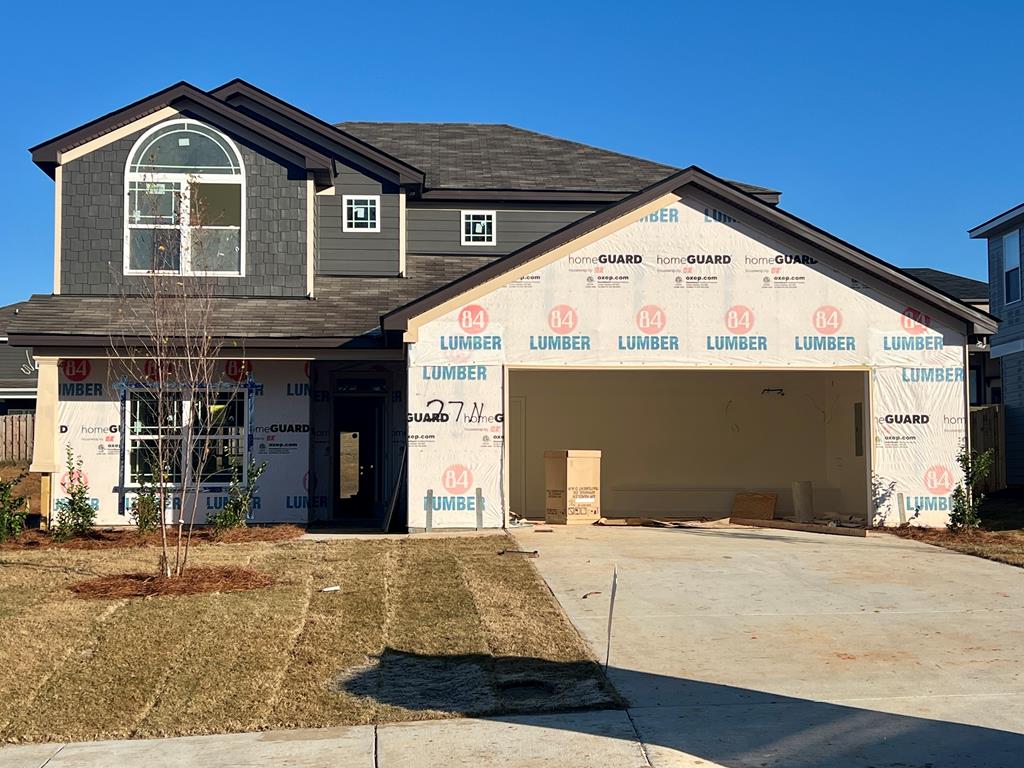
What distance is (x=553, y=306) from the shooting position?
1653 cm

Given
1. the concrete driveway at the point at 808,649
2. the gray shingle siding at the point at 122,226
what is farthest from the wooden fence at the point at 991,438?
the gray shingle siding at the point at 122,226

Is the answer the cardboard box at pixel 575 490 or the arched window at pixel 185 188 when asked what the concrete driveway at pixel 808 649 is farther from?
the arched window at pixel 185 188

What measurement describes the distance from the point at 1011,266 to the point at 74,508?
2185 cm

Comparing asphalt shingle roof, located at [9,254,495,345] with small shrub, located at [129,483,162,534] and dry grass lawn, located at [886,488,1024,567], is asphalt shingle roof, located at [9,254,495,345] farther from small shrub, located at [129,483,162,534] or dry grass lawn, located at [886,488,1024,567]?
dry grass lawn, located at [886,488,1024,567]

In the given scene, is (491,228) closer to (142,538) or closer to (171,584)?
(142,538)

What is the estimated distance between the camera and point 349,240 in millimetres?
19703

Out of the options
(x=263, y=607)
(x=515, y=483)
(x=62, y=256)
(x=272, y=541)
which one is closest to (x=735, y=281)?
(x=515, y=483)

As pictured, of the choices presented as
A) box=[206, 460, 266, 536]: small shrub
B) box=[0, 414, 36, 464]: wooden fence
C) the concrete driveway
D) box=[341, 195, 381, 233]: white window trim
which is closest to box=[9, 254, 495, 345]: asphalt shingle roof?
box=[341, 195, 381, 233]: white window trim

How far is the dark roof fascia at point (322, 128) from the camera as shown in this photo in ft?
64.2

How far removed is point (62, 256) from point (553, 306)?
27.5 feet

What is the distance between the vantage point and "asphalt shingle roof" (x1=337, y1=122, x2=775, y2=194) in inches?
847

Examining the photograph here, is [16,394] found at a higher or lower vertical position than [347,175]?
lower

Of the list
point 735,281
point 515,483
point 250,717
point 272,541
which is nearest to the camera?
point 250,717

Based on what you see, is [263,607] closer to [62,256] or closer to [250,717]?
[250,717]
